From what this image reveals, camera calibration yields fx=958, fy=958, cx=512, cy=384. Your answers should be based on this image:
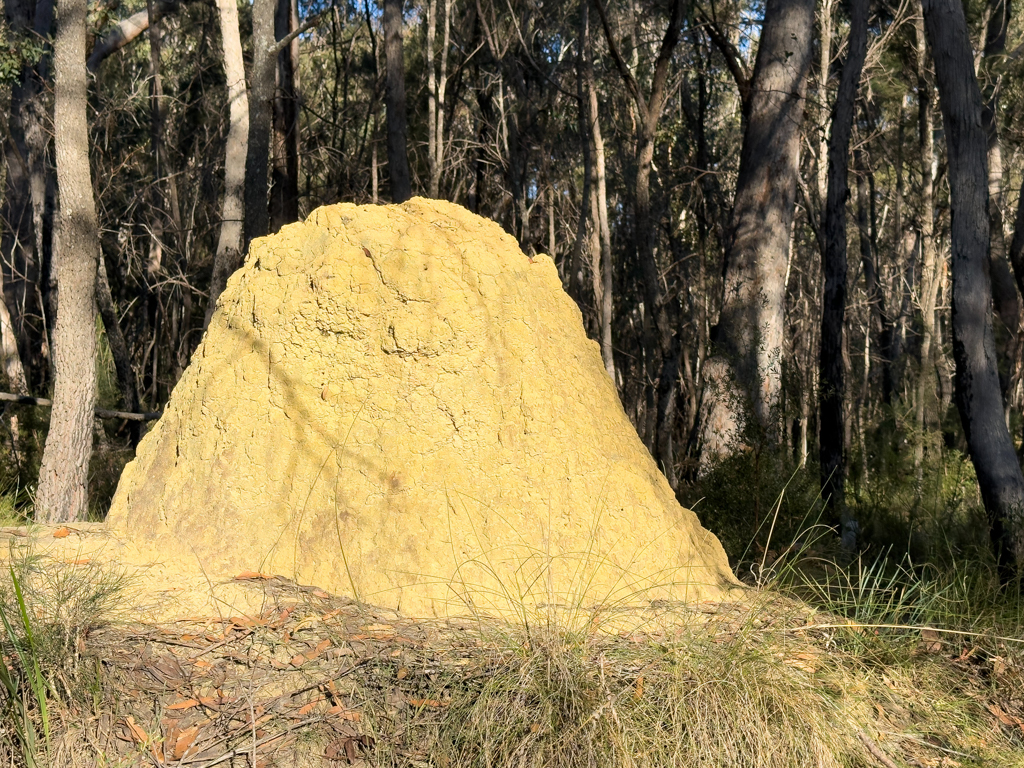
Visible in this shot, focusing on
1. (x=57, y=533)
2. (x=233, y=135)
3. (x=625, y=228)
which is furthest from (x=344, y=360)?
(x=625, y=228)

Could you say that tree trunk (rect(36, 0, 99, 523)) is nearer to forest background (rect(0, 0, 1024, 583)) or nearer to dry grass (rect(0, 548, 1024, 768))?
forest background (rect(0, 0, 1024, 583))

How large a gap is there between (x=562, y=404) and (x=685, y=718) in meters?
1.71

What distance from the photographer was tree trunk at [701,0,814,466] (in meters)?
7.47

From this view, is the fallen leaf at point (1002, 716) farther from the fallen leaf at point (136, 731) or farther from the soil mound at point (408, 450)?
the fallen leaf at point (136, 731)

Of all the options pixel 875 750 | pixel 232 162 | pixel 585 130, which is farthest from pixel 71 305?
pixel 585 130

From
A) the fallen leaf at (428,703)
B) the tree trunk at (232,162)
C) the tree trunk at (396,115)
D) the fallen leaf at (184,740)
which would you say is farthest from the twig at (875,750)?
the tree trunk at (396,115)

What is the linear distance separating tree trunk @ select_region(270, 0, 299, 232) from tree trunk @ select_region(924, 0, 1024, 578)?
6.50 m

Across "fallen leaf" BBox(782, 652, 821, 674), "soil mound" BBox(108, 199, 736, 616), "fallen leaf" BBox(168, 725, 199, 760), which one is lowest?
"fallen leaf" BBox(168, 725, 199, 760)

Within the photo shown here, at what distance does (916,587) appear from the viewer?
14.1 feet

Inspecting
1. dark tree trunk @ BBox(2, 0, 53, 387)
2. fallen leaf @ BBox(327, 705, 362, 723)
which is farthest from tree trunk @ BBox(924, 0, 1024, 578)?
dark tree trunk @ BBox(2, 0, 53, 387)

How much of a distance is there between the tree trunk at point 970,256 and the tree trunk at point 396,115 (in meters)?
5.68

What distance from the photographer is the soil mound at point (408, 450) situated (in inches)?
166

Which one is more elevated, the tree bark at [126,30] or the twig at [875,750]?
the tree bark at [126,30]

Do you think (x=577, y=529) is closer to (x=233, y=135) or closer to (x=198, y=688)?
(x=198, y=688)
